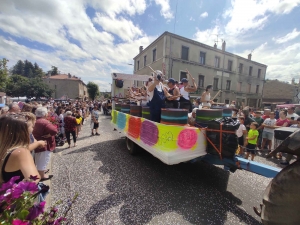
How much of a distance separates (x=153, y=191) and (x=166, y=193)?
9.8 inches

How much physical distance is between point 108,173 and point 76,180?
69 cm

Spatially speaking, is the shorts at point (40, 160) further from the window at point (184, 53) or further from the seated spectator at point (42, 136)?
the window at point (184, 53)

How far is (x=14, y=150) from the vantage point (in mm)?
1434

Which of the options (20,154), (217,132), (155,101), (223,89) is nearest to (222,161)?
(217,132)

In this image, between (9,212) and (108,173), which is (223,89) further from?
(9,212)

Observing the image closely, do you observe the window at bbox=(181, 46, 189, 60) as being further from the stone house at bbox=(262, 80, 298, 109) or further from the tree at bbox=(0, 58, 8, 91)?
the stone house at bbox=(262, 80, 298, 109)

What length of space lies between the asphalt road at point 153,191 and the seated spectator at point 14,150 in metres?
1.31

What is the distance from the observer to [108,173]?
11.6 feet

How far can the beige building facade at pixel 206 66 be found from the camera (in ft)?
58.3

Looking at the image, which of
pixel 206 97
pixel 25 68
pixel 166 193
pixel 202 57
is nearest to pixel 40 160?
pixel 166 193

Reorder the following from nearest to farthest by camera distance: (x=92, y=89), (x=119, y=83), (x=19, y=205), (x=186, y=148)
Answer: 1. (x=19, y=205)
2. (x=186, y=148)
3. (x=119, y=83)
4. (x=92, y=89)

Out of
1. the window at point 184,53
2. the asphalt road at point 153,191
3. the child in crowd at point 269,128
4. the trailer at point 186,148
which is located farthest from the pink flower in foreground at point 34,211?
the window at point 184,53

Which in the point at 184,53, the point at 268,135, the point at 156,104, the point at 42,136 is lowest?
the point at 268,135

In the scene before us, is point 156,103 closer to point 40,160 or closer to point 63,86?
point 40,160
